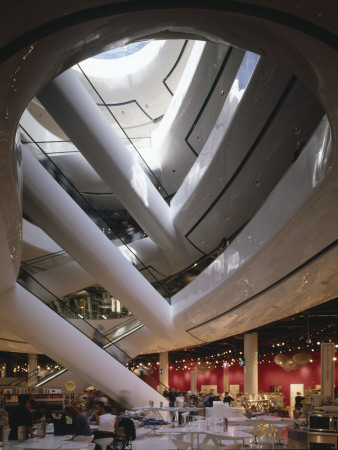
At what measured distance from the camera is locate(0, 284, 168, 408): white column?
11.8 meters

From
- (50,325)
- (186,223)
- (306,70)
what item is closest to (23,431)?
(50,325)

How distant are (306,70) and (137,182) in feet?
28.4

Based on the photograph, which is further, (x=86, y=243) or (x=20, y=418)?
(x=86, y=243)

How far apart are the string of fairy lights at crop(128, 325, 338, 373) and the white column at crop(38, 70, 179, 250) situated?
18.3 feet

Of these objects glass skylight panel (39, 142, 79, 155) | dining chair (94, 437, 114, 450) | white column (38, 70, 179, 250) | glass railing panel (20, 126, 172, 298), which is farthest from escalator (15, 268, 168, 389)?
dining chair (94, 437, 114, 450)

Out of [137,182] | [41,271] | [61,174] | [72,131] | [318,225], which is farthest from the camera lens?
[41,271]

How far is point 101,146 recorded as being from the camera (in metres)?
10.5

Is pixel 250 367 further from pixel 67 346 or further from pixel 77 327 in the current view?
pixel 67 346

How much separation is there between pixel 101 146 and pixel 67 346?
18.9ft

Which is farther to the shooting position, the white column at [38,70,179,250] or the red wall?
the red wall

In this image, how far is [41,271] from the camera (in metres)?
13.1

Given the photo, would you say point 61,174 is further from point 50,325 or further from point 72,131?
point 50,325

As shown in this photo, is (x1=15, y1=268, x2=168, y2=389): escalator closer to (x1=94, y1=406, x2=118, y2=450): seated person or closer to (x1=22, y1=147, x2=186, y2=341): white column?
(x1=22, y1=147, x2=186, y2=341): white column

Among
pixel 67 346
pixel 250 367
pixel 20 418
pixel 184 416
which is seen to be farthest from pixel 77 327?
pixel 250 367
